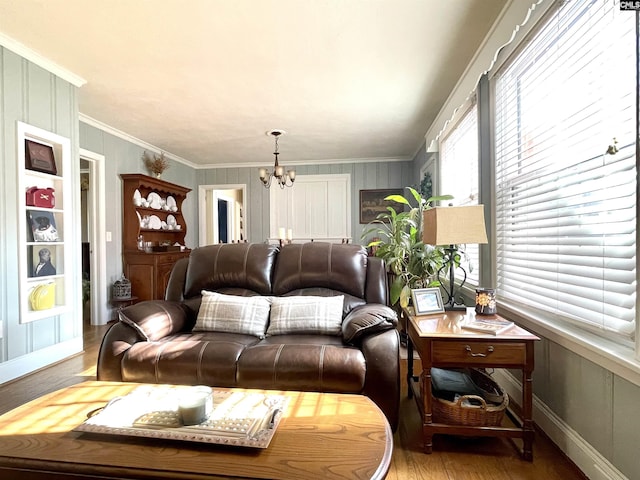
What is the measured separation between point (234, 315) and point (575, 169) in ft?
6.51

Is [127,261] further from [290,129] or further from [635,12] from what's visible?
[635,12]

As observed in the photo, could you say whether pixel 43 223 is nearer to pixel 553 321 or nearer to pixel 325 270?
pixel 325 270

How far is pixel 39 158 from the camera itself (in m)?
2.81

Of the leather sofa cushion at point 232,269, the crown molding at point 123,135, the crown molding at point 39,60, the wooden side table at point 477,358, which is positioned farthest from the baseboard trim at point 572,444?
the crown molding at point 123,135

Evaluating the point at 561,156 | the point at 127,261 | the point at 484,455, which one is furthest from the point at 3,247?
the point at 561,156

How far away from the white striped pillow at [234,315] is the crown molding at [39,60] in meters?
2.33

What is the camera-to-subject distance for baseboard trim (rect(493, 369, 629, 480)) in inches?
53.3

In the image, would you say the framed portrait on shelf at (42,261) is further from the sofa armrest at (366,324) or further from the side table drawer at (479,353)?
the side table drawer at (479,353)

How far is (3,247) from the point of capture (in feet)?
8.21

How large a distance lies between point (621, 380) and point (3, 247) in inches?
144

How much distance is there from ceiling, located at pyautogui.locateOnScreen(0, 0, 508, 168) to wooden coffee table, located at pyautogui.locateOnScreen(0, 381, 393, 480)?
2.19 meters

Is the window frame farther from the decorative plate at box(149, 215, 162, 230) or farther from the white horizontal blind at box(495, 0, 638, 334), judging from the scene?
the decorative plate at box(149, 215, 162, 230)

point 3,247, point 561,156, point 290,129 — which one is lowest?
point 3,247

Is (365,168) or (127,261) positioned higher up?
(365,168)
